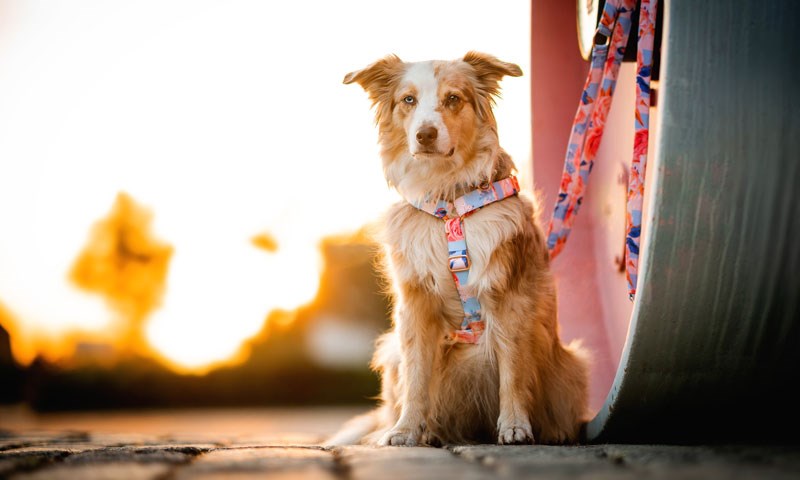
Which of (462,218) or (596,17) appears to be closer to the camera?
(462,218)

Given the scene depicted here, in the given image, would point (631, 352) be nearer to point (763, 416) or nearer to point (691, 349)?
point (691, 349)

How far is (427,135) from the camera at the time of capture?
3162 millimetres

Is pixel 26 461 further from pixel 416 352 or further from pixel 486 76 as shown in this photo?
pixel 486 76

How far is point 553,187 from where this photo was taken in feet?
15.0

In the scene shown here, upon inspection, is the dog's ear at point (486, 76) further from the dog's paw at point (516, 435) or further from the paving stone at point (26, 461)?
the paving stone at point (26, 461)

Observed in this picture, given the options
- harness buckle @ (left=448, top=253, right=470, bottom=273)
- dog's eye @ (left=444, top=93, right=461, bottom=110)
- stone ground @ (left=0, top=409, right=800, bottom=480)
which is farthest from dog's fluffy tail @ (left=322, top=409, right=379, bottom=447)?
dog's eye @ (left=444, top=93, right=461, bottom=110)

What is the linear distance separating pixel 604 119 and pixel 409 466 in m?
2.28

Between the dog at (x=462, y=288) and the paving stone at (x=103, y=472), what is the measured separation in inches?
47.9

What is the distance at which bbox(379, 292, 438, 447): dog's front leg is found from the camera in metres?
3.04

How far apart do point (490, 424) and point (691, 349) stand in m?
1.16

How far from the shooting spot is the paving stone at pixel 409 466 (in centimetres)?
162

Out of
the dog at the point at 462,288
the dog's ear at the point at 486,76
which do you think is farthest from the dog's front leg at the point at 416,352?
Answer: the dog's ear at the point at 486,76

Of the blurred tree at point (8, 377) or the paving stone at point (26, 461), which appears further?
the blurred tree at point (8, 377)

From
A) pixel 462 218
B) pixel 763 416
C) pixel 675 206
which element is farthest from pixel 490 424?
pixel 675 206
